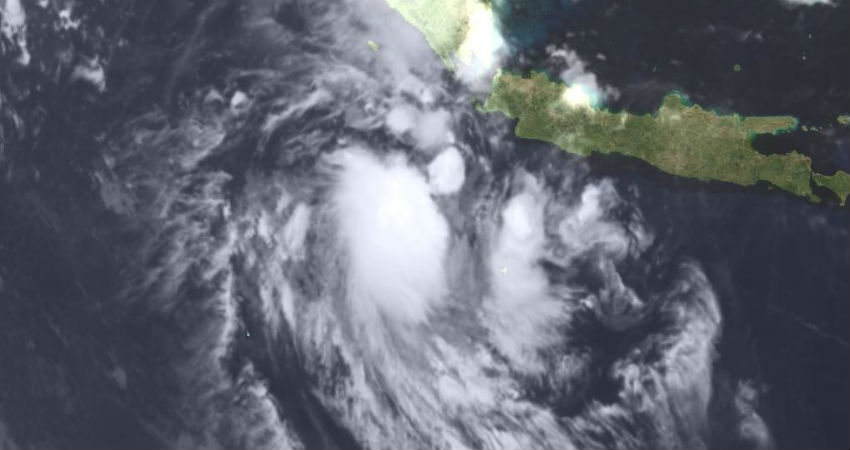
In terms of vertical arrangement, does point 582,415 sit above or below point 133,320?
below

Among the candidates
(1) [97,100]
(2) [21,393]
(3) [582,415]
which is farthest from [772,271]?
(2) [21,393]

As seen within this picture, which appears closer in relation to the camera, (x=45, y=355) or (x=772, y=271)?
(x=772, y=271)

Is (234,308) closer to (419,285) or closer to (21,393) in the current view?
(419,285)

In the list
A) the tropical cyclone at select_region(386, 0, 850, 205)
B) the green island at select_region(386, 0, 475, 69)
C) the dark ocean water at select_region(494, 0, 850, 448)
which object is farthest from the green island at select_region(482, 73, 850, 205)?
the green island at select_region(386, 0, 475, 69)

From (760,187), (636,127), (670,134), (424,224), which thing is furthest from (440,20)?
(760,187)

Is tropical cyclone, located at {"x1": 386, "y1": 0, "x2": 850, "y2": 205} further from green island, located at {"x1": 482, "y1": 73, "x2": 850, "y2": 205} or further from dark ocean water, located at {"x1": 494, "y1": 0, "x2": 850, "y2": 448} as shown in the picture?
dark ocean water, located at {"x1": 494, "y1": 0, "x2": 850, "y2": 448}

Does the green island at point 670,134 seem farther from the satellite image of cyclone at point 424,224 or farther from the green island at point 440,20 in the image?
the green island at point 440,20

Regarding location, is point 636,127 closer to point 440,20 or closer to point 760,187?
point 760,187

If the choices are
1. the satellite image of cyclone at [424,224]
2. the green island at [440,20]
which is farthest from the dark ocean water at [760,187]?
the green island at [440,20]
